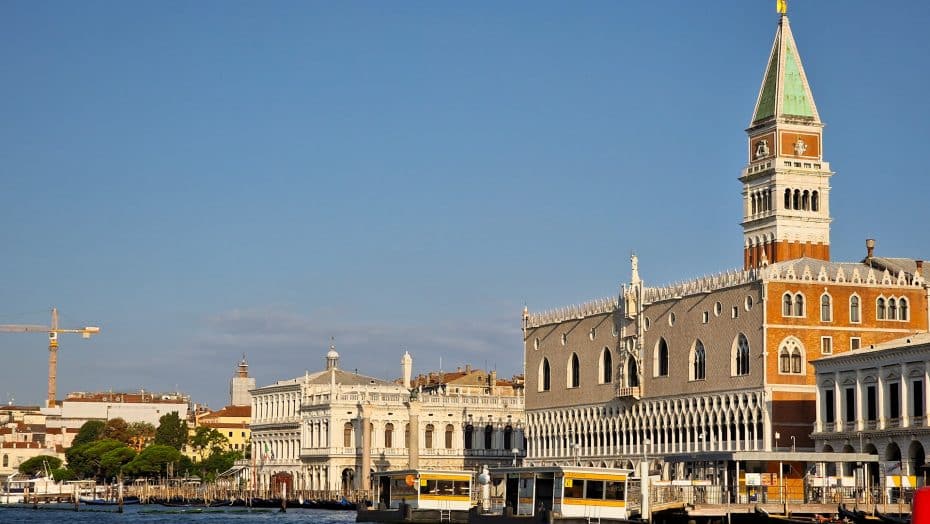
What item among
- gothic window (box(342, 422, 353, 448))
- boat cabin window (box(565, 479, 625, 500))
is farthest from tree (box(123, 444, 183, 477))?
boat cabin window (box(565, 479, 625, 500))

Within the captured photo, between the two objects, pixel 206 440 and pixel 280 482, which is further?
pixel 206 440

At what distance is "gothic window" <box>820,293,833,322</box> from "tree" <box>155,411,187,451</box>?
84.9 metres

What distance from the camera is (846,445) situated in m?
68.8

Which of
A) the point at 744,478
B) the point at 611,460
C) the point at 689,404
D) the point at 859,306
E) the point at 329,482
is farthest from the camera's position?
the point at 329,482

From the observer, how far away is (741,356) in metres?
79.1

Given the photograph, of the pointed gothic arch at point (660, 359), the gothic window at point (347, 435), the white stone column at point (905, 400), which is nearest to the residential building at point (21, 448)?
the gothic window at point (347, 435)

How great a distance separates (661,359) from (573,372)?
1109 cm

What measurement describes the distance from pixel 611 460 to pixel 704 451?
11588mm

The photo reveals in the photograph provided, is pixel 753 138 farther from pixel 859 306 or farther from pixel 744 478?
pixel 744 478

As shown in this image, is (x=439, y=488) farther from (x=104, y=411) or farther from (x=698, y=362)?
(x=104, y=411)

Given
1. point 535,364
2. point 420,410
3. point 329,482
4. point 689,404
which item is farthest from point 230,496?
point 689,404

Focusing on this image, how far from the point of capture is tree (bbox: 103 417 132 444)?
16162cm

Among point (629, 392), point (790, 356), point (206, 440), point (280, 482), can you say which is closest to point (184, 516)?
point (629, 392)

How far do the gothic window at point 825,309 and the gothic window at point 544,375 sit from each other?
27.1 metres
